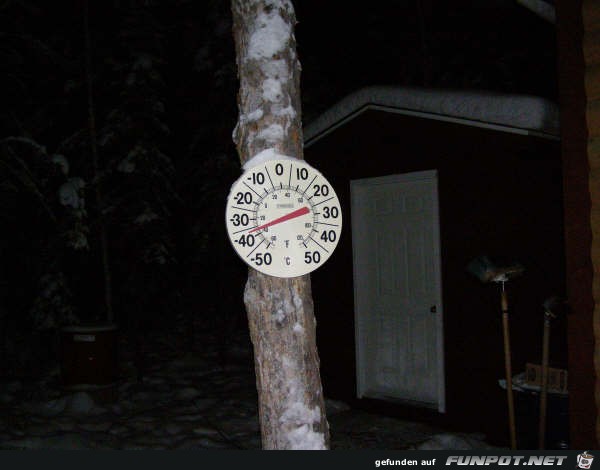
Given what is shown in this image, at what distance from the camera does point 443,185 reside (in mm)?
6156

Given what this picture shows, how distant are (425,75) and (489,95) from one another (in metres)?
8.36

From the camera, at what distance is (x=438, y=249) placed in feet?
20.3

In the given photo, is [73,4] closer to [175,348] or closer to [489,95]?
[175,348]

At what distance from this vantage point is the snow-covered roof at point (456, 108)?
515 centimetres

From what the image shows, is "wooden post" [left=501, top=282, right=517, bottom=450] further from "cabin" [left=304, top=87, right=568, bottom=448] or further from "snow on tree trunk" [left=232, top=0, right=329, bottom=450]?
"snow on tree trunk" [left=232, top=0, right=329, bottom=450]

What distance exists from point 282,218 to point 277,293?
349 mm

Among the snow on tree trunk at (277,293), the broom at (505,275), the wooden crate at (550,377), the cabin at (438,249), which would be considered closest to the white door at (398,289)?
the cabin at (438,249)

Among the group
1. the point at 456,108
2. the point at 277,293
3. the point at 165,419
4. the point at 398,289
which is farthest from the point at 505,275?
the point at 165,419

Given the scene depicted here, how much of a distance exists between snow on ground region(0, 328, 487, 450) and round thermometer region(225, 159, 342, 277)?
321 cm

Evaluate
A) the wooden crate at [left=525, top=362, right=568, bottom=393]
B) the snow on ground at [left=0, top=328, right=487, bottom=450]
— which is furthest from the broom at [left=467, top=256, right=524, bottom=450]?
the snow on ground at [left=0, top=328, right=487, bottom=450]

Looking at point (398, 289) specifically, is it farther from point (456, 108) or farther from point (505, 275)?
point (456, 108)

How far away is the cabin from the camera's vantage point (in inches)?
213

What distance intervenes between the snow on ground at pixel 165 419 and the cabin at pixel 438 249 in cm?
41

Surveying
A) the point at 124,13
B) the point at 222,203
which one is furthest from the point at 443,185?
the point at 124,13
